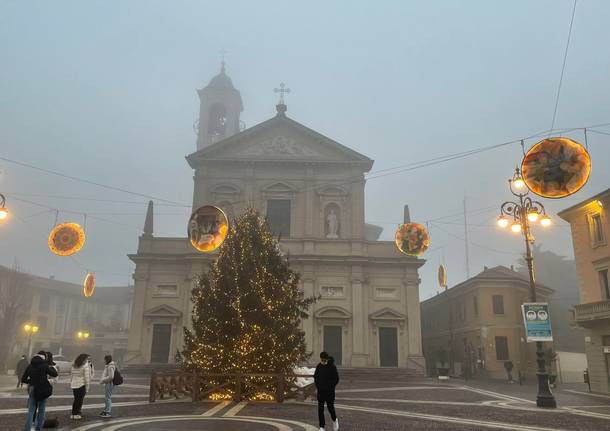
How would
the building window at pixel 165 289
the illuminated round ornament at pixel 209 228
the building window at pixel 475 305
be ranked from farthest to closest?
the building window at pixel 475 305 < the building window at pixel 165 289 < the illuminated round ornament at pixel 209 228

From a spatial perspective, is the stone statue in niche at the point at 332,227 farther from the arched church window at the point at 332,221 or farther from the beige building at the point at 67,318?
the beige building at the point at 67,318

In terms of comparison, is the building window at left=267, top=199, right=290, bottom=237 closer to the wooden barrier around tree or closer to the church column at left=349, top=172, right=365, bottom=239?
the church column at left=349, top=172, right=365, bottom=239

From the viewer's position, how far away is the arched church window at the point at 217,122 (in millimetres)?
59594

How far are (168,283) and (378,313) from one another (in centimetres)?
1591

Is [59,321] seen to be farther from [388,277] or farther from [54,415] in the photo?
[54,415]

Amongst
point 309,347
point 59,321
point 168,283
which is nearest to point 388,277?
point 309,347

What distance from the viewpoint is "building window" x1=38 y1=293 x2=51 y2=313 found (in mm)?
65250

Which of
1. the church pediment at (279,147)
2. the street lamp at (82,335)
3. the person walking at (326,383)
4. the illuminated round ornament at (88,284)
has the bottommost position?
the person walking at (326,383)

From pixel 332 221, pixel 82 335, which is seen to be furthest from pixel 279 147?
pixel 82 335

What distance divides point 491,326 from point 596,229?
1549 cm

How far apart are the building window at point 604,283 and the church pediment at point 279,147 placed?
734 inches

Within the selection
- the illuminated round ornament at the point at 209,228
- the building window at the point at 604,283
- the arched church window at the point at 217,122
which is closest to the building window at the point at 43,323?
the arched church window at the point at 217,122

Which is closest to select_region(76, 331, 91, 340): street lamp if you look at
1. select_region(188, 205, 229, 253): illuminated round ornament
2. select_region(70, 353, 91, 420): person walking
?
select_region(188, 205, 229, 253): illuminated round ornament

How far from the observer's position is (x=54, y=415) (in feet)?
40.9
